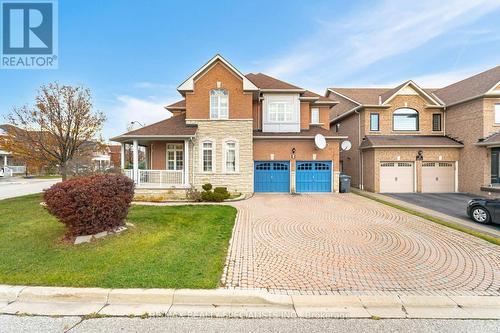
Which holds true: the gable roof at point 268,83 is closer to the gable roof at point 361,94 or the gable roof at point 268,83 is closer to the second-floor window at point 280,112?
the second-floor window at point 280,112

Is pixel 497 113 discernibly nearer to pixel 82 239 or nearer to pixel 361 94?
pixel 361 94

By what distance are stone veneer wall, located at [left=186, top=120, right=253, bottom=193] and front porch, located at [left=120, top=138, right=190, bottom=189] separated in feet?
2.65

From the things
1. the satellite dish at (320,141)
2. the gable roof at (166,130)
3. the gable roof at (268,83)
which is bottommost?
the satellite dish at (320,141)

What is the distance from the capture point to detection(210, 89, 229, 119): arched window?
51.7ft

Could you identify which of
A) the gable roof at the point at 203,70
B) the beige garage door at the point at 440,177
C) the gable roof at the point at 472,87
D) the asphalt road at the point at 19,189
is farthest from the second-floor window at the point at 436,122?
the asphalt road at the point at 19,189

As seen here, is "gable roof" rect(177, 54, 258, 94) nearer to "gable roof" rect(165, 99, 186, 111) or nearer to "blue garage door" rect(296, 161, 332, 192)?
"gable roof" rect(165, 99, 186, 111)

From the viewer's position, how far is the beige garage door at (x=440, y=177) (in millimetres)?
17859

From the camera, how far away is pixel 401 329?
3322 millimetres

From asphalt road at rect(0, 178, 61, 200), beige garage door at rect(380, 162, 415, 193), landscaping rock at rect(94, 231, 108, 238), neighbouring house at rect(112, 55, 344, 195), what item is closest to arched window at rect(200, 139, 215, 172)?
neighbouring house at rect(112, 55, 344, 195)

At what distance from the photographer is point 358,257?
5.66 meters

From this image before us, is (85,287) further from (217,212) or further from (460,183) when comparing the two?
(460,183)

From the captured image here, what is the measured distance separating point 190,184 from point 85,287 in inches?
444

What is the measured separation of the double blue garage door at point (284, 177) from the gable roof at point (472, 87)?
11.6 meters

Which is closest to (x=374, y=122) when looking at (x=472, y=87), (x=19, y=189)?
(x=472, y=87)
